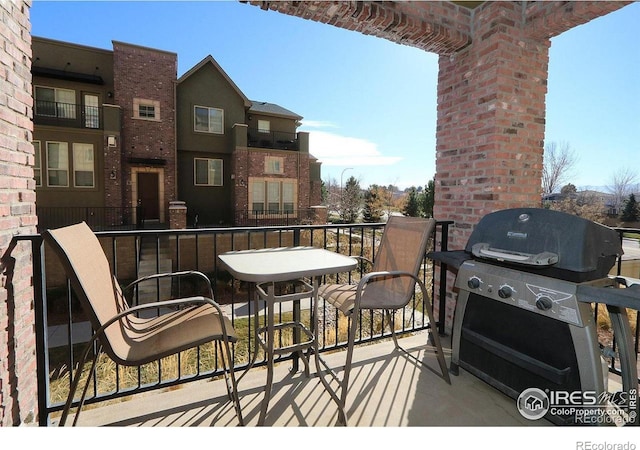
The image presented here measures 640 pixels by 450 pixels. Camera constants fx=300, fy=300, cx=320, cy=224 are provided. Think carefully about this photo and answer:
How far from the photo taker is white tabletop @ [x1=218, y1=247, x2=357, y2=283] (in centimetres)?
153

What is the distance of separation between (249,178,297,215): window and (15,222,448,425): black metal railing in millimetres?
2729

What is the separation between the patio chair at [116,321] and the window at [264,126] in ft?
42.7

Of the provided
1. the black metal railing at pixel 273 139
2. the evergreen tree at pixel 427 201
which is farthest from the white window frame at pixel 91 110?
the evergreen tree at pixel 427 201

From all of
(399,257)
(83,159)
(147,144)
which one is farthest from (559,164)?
(83,159)

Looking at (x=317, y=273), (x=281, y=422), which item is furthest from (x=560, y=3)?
(x=281, y=422)

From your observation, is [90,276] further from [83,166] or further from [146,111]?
[146,111]

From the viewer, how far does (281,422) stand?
1.73 metres

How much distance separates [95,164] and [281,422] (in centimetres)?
1229

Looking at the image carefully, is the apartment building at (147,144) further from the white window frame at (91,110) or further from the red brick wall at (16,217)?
the red brick wall at (16,217)

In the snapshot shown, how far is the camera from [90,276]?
A: 4.67 feet

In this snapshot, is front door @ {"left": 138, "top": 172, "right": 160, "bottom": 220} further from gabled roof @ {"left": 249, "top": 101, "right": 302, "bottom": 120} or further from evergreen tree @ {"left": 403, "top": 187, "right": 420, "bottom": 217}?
evergreen tree @ {"left": 403, "top": 187, "right": 420, "bottom": 217}

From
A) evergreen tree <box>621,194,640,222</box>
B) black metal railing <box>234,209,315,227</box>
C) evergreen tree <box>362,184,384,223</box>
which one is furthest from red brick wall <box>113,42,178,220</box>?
evergreen tree <box>621,194,640,222</box>

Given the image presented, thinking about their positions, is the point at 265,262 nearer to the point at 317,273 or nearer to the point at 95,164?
the point at 317,273

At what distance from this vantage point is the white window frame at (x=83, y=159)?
10453 mm
